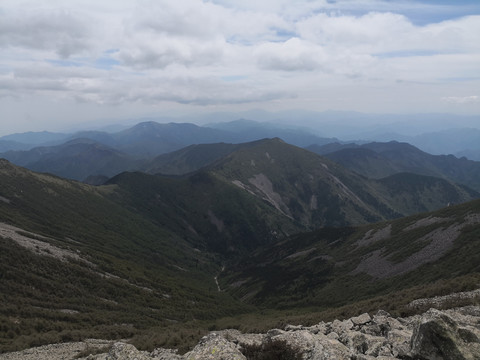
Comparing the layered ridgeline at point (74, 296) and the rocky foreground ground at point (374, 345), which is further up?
the rocky foreground ground at point (374, 345)

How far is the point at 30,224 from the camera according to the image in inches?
4877

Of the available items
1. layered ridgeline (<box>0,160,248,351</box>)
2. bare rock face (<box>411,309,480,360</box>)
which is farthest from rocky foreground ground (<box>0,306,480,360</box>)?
layered ridgeline (<box>0,160,248,351</box>)

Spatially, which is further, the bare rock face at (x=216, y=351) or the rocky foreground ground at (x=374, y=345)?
the bare rock face at (x=216, y=351)

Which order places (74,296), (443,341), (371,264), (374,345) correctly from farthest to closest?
(371,264) < (74,296) < (374,345) < (443,341)

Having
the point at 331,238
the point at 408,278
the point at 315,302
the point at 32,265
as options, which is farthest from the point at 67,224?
the point at 408,278

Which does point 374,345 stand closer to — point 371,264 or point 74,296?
point 74,296

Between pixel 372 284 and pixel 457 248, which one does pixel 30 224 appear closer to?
pixel 372 284

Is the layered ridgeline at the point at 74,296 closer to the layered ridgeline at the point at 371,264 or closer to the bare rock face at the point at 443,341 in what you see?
the layered ridgeline at the point at 371,264

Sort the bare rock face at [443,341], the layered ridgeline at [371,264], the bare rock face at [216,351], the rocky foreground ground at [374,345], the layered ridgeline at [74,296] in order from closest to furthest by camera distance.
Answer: the bare rock face at [443,341] → the rocky foreground ground at [374,345] → the bare rock face at [216,351] → the layered ridgeline at [74,296] → the layered ridgeline at [371,264]

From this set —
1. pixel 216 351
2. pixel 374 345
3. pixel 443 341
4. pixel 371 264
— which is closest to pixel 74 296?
pixel 216 351

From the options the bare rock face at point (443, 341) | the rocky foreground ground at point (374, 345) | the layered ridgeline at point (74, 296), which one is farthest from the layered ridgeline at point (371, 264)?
the layered ridgeline at point (74, 296)

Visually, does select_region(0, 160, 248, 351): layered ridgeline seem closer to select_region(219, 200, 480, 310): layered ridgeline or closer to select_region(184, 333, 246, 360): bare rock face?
select_region(219, 200, 480, 310): layered ridgeline

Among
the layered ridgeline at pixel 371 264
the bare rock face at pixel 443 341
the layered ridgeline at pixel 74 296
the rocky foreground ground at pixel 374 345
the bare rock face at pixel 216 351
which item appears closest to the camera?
the bare rock face at pixel 443 341

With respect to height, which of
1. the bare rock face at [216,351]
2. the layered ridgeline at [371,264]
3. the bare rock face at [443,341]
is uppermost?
the bare rock face at [443,341]
